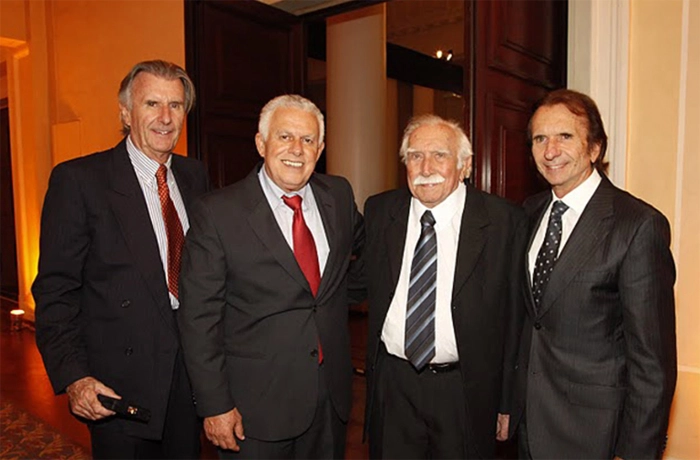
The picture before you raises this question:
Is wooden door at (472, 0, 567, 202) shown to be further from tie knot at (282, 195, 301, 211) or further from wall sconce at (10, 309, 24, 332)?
wall sconce at (10, 309, 24, 332)

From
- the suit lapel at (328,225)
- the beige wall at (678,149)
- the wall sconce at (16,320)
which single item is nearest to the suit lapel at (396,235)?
the suit lapel at (328,225)

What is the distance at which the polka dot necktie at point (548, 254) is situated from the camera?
5.94 feet

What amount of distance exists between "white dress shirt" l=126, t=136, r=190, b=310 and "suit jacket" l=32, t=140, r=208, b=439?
1.7 inches

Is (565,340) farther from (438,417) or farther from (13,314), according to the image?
(13,314)

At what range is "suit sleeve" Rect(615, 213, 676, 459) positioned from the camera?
5.32 feet

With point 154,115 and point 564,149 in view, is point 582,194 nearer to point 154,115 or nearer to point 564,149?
point 564,149

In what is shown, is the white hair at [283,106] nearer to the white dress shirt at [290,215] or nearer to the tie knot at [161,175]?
the white dress shirt at [290,215]

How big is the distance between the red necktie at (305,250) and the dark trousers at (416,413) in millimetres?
333

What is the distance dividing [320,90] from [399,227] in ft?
33.8

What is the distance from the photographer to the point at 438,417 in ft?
6.36

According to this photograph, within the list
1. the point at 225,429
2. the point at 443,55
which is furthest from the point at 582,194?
the point at 443,55

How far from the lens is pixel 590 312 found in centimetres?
170

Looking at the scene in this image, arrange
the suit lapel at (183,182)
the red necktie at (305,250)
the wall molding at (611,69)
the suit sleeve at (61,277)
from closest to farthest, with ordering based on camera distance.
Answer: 1. the suit sleeve at (61,277)
2. the red necktie at (305,250)
3. the suit lapel at (183,182)
4. the wall molding at (611,69)

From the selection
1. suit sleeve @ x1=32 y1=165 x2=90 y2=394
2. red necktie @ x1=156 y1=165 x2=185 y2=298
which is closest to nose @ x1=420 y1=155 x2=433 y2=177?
red necktie @ x1=156 y1=165 x2=185 y2=298
